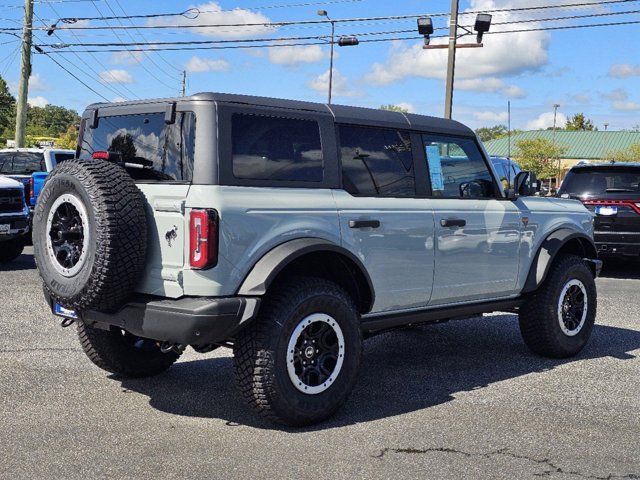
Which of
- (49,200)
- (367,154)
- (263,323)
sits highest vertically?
(367,154)

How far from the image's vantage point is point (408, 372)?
625cm

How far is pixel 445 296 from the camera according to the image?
5.83 metres

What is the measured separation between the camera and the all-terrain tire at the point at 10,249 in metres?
12.8

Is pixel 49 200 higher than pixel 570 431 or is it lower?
higher

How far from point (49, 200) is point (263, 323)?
1.50 metres

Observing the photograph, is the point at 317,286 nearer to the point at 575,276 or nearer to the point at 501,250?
the point at 501,250

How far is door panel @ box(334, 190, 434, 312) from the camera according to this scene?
16.7ft

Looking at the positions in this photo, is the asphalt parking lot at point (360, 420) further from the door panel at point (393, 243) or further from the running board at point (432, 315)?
the door panel at point (393, 243)

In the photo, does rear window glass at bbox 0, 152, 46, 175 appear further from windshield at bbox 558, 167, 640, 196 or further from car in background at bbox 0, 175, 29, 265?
windshield at bbox 558, 167, 640, 196

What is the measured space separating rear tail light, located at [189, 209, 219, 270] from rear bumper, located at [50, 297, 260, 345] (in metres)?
0.22

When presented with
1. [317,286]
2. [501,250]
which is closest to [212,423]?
[317,286]

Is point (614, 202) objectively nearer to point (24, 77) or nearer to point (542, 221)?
point (542, 221)

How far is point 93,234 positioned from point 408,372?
9.52 feet

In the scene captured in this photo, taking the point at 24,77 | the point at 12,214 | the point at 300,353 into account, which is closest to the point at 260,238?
the point at 300,353
